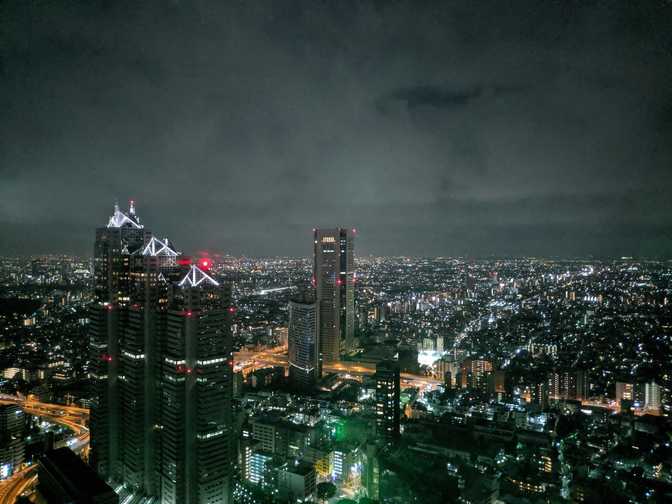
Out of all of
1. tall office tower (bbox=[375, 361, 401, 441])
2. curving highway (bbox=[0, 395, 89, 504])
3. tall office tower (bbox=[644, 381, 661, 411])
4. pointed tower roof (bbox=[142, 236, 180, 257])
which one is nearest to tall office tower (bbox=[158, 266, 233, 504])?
pointed tower roof (bbox=[142, 236, 180, 257])

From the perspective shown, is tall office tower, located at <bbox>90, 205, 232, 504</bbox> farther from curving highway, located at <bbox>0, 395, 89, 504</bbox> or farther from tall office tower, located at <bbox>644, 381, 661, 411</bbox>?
tall office tower, located at <bbox>644, 381, 661, 411</bbox>

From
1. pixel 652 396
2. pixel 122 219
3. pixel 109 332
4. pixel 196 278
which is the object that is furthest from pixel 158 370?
pixel 652 396

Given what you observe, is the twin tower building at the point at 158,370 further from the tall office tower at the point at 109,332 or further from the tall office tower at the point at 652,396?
the tall office tower at the point at 652,396

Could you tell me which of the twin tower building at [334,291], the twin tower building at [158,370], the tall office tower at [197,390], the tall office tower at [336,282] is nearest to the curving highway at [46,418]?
the twin tower building at [158,370]

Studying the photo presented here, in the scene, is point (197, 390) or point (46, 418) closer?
point (197, 390)

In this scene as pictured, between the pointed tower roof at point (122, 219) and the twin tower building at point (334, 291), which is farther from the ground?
the pointed tower roof at point (122, 219)

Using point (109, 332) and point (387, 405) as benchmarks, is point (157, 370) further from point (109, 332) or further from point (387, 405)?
point (387, 405)
